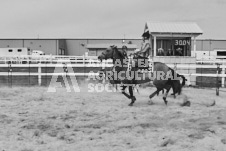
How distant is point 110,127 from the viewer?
235 inches

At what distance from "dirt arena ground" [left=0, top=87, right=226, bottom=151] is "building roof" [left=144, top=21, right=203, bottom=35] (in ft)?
22.3

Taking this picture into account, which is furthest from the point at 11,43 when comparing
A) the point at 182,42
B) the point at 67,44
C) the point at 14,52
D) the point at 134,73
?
the point at 134,73

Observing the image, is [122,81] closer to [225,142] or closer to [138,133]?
[138,133]

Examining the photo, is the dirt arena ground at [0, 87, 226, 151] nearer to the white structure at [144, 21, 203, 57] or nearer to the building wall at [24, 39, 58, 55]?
the white structure at [144, 21, 203, 57]

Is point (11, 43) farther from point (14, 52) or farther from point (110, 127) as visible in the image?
point (110, 127)

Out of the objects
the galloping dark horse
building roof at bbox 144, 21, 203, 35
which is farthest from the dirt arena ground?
building roof at bbox 144, 21, 203, 35

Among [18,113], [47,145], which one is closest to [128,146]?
[47,145]

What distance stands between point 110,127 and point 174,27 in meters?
11.1

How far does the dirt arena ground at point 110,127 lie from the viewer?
4.75 meters

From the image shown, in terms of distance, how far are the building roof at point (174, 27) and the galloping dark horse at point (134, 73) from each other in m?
6.15

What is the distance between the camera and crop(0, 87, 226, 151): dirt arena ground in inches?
187

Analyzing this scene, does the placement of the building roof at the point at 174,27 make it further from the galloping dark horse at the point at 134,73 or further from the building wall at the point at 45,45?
the building wall at the point at 45,45

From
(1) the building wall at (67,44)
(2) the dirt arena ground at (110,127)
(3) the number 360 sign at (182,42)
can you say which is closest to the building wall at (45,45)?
(1) the building wall at (67,44)

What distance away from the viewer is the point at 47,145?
4.82 m
